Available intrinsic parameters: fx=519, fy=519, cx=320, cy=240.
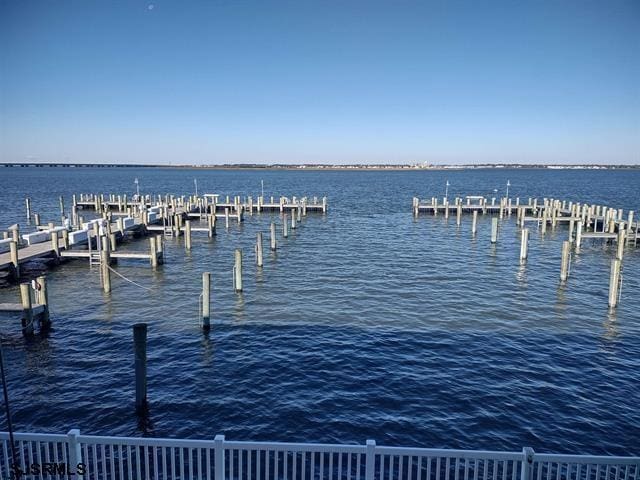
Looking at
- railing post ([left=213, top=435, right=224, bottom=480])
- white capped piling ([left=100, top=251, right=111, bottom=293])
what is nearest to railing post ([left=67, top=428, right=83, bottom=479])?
railing post ([left=213, top=435, right=224, bottom=480])

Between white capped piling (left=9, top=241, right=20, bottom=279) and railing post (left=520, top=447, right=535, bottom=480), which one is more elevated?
railing post (left=520, top=447, right=535, bottom=480)

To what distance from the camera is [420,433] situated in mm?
14492

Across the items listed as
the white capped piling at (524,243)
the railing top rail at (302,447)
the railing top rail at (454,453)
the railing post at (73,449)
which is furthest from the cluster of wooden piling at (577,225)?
the railing post at (73,449)

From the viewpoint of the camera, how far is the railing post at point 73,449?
313 inches

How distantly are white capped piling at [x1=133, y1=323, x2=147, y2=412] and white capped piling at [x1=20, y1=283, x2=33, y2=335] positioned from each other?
8359 mm

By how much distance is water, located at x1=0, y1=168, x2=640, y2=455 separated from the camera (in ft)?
48.8

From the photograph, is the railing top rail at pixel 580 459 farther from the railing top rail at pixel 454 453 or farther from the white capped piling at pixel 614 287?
the white capped piling at pixel 614 287

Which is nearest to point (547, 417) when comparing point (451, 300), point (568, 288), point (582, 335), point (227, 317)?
point (582, 335)

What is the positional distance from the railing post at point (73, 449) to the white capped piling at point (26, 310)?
14688mm

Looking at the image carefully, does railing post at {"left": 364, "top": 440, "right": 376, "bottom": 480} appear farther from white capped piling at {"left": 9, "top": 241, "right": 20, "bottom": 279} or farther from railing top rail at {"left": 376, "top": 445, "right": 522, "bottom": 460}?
white capped piling at {"left": 9, "top": 241, "right": 20, "bottom": 279}

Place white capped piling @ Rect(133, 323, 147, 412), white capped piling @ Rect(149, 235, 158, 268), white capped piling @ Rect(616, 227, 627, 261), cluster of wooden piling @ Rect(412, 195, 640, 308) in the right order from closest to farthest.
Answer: white capped piling @ Rect(133, 323, 147, 412)
cluster of wooden piling @ Rect(412, 195, 640, 308)
white capped piling @ Rect(149, 235, 158, 268)
white capped piling @ Rect(616, 227, 627, 261)

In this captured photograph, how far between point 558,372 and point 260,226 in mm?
41685

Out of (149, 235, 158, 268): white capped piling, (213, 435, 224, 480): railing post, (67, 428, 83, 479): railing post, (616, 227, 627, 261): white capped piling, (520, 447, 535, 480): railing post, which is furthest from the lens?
(616, 227, 627, 261): white capped piling

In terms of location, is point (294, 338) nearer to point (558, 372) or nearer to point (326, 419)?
point (326, 419)
